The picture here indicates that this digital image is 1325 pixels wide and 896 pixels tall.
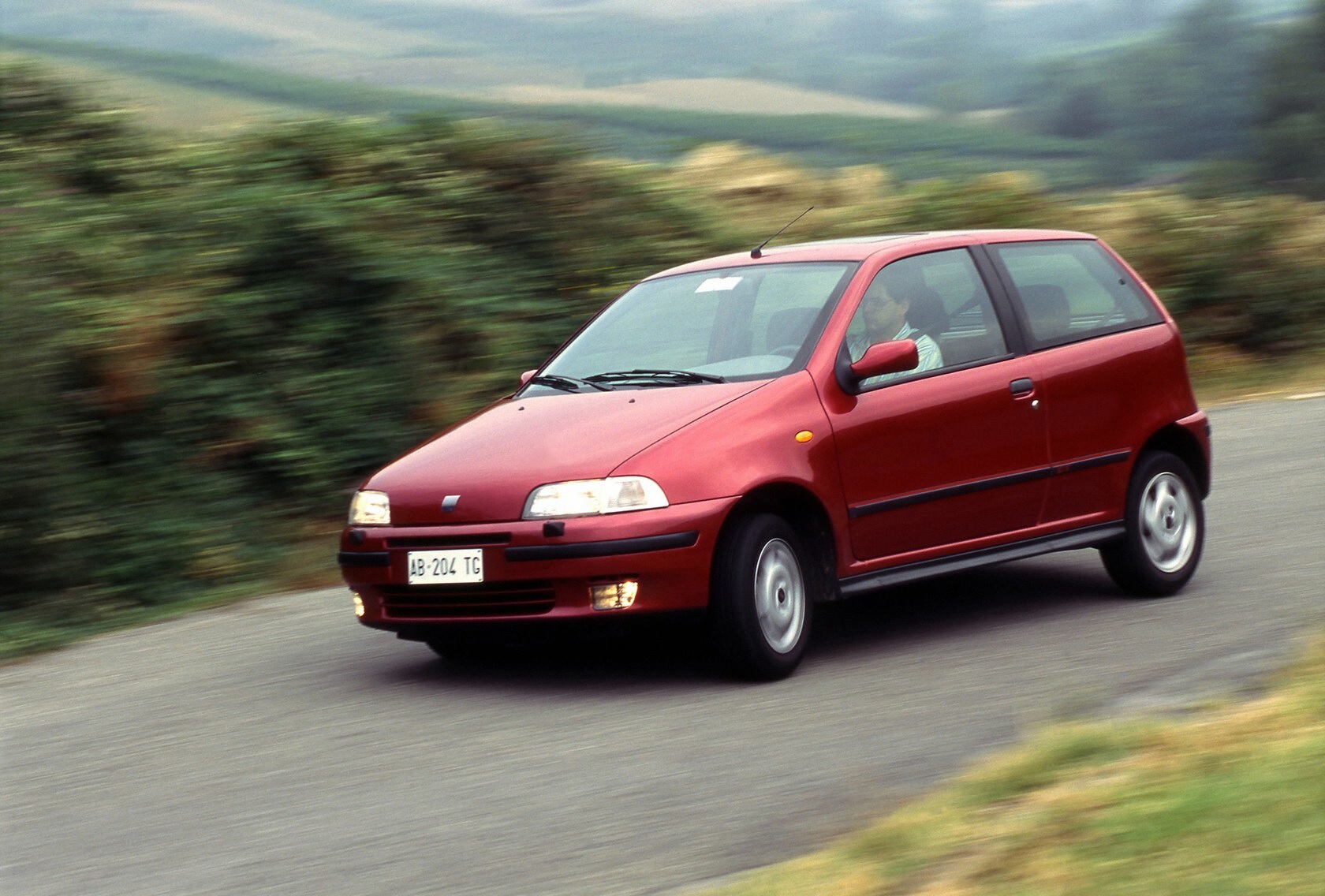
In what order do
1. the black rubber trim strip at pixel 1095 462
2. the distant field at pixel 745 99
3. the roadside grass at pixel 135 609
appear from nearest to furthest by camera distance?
the black rubber trim strip at pixel 1095 462 < the roadside grass at pixel 135 609 < the distant field at pixel 745 99

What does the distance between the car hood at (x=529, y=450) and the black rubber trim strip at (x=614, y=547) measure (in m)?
0.19

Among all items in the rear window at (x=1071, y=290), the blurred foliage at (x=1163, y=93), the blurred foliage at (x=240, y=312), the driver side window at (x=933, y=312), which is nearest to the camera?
the driver side window at (x=933, y=312)

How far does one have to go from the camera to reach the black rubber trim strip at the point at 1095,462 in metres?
7.69

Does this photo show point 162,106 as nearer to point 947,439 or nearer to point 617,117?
point 617,117

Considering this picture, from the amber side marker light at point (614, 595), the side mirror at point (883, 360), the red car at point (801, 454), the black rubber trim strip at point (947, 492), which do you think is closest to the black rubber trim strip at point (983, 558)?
the red car at point (801, 454)

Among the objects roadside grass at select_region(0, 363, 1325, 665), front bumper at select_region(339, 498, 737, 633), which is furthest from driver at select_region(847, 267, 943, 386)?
roadside grass at select_region(0, 363, 1325, 665)

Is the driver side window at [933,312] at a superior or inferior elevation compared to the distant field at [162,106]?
inferior

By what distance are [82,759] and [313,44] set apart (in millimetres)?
24435

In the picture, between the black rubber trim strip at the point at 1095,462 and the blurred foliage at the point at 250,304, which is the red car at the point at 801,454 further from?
the blurred foliage at the point at 250,304

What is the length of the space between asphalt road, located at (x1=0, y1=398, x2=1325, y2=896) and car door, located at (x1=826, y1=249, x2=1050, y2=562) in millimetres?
493

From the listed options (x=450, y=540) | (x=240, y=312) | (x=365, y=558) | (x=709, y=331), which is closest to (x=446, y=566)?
(x=450, y=540)

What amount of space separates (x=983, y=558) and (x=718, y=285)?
1643 mm

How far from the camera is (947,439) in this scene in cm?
718

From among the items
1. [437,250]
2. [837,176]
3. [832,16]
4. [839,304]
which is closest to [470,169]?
[437,250]
